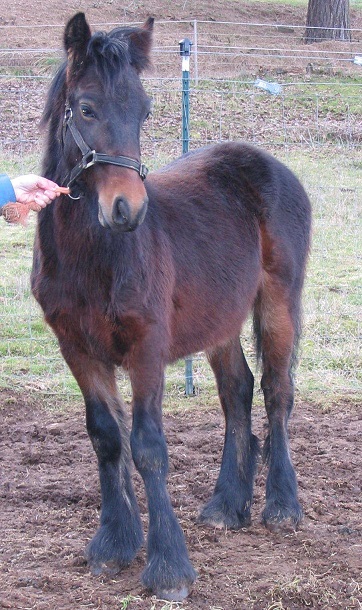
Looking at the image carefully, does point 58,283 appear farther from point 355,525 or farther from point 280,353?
point 355,525

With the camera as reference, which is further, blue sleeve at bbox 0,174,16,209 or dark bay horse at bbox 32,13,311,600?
blue sleeve at bbox 0,174,16,209

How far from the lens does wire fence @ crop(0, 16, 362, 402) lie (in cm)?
669

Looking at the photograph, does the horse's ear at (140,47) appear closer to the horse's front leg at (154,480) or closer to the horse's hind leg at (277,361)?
the horse's front leg at (154,480)

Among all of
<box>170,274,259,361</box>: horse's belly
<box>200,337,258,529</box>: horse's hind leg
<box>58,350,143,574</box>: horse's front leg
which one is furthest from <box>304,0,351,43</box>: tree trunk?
<box>58,350,143,574</box>: horse's front leg

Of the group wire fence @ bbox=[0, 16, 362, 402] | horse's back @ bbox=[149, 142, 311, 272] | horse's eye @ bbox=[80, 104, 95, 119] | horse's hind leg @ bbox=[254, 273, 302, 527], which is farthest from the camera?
wire fence @ bbox=[0, 16, 362, 402]

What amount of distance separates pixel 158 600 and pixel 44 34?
1693cm

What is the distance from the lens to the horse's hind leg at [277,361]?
4582mm

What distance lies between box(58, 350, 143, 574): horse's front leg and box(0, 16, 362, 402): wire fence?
60.8 inches

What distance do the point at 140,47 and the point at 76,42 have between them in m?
0.34

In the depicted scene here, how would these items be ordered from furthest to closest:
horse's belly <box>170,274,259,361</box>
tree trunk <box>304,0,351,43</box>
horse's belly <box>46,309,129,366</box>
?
tree trunk <box>304,0,351,43</box>, horse's belly <box>170,274,259,361</box>, horse's belly <box>46,309,129,366</box>

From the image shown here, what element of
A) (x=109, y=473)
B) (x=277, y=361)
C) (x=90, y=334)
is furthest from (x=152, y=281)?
(x=277, y=361)

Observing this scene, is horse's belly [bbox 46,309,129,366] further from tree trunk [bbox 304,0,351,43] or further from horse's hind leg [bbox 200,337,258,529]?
tree trunk [bbox 304,0,351,43]

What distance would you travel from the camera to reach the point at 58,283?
3678 millimetres

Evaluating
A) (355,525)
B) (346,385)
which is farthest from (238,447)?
(346,385)
